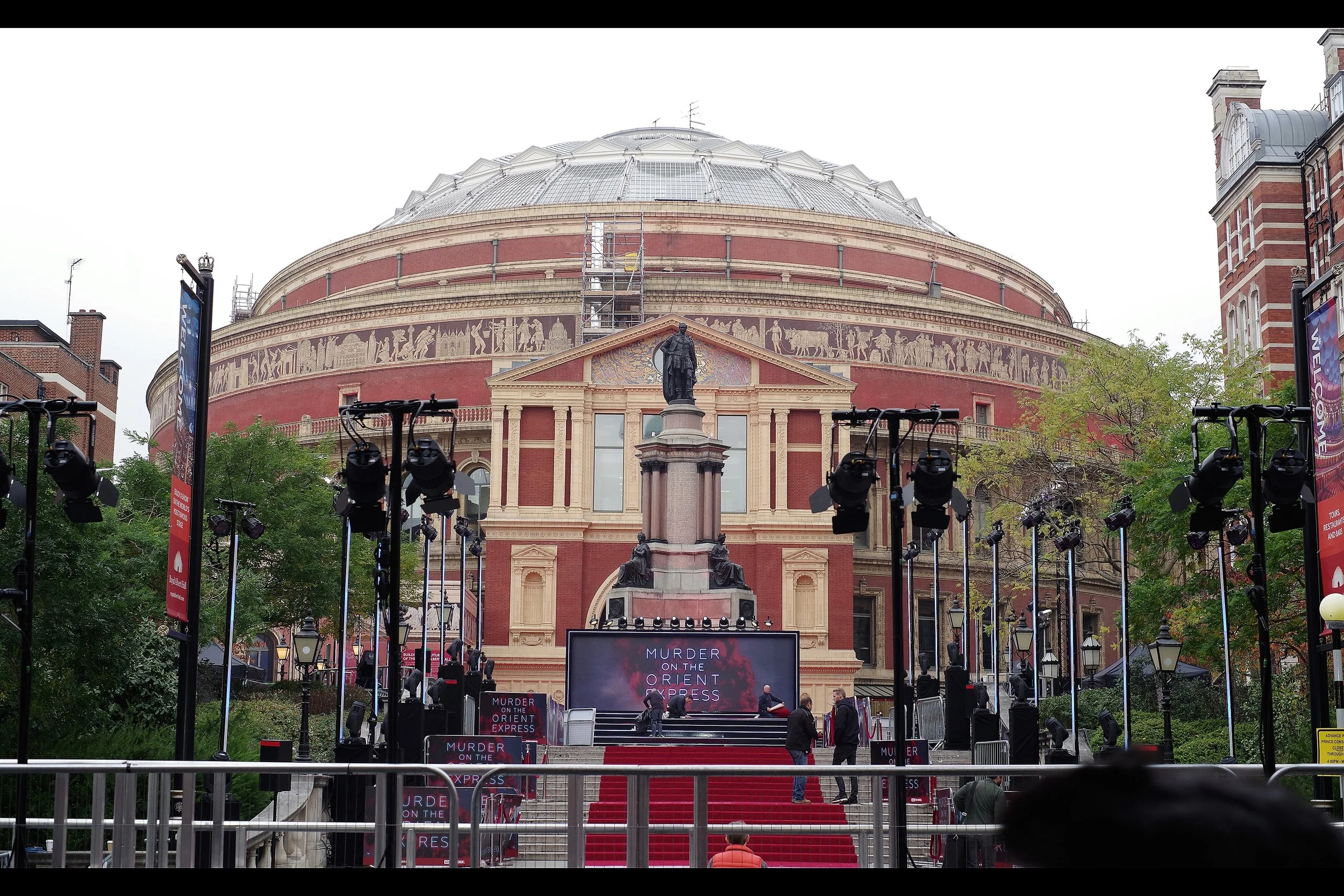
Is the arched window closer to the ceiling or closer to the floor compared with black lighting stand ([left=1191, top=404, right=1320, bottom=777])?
closer to the ceiling

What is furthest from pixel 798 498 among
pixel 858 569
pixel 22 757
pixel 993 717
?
pixel 22 757

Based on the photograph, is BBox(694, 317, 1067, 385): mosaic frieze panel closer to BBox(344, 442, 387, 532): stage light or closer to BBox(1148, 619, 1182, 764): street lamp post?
BBox(1148, 619, 1182, 764): street lamp post

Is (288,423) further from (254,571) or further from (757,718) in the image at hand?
(757,718)

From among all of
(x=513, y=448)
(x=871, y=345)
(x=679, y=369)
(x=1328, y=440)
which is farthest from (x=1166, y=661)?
(x=871, y=345)

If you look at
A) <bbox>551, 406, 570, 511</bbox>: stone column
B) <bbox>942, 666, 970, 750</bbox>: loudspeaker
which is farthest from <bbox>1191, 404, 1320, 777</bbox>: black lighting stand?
<bbox>551, 406, 570, 511</bbox>: stone column

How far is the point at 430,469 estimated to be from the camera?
18.8 m

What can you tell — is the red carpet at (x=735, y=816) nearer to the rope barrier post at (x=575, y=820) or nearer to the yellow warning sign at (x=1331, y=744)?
the rope barrier post at (x=575, y=820)

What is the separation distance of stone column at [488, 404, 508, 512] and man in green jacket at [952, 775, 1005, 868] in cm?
5202

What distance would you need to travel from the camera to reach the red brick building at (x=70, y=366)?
206ft

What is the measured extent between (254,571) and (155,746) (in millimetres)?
25281

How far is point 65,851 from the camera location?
12312 millimetres

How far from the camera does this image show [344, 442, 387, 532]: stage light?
18.2 m

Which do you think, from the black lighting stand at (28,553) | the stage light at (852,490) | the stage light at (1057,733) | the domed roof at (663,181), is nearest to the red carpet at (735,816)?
the black lighting stand at (28,553)

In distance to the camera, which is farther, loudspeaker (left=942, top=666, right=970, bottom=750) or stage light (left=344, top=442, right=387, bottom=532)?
loudspeaker (left=942, top=666, right=970, bottom=750)
